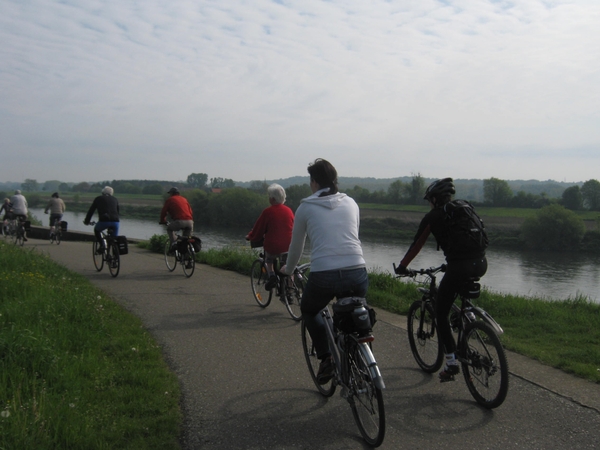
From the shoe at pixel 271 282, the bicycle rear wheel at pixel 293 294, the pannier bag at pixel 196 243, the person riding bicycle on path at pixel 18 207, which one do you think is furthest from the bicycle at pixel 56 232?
the bicycle rear wheel at pixel 293 294

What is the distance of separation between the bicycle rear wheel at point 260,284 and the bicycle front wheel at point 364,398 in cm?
373

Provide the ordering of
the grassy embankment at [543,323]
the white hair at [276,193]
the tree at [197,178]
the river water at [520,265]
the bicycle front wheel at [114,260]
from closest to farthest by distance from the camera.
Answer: the grassy embankment at [543,323] → the white hair at [276,193] → the bicycle front wheel at [114,260] → the river water at [520,265] → the tree at [197,178]

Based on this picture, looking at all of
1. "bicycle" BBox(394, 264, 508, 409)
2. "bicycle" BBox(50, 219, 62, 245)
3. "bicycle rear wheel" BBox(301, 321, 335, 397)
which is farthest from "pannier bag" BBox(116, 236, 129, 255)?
"bicycle" BBox(50, 219, 62, 245)

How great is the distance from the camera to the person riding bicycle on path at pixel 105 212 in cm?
1008

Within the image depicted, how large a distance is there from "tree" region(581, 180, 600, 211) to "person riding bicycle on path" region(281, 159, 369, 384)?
147 feet

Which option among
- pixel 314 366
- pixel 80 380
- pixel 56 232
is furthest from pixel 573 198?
pixel 80 380

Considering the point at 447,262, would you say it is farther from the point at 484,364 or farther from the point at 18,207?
the point at 18,207

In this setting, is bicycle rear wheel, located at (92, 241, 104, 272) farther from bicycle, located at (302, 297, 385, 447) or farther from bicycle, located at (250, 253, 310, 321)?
bicycle, located at (302, 297, 385, 447)

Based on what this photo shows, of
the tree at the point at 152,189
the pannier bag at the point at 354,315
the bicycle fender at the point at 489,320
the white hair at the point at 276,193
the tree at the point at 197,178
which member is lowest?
the bicycle fender at the point at 489,320

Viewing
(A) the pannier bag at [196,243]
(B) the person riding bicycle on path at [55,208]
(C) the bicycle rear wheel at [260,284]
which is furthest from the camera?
(B) the person riding bicycle on path at [55,208]

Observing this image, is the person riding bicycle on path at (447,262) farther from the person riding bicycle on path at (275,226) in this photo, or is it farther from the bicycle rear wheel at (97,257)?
the bicycle rear wheel at (97,257)

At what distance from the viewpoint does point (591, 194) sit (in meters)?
44.2

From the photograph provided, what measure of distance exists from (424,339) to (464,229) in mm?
1274

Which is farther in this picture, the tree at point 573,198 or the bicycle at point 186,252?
the tree at point 573,198
